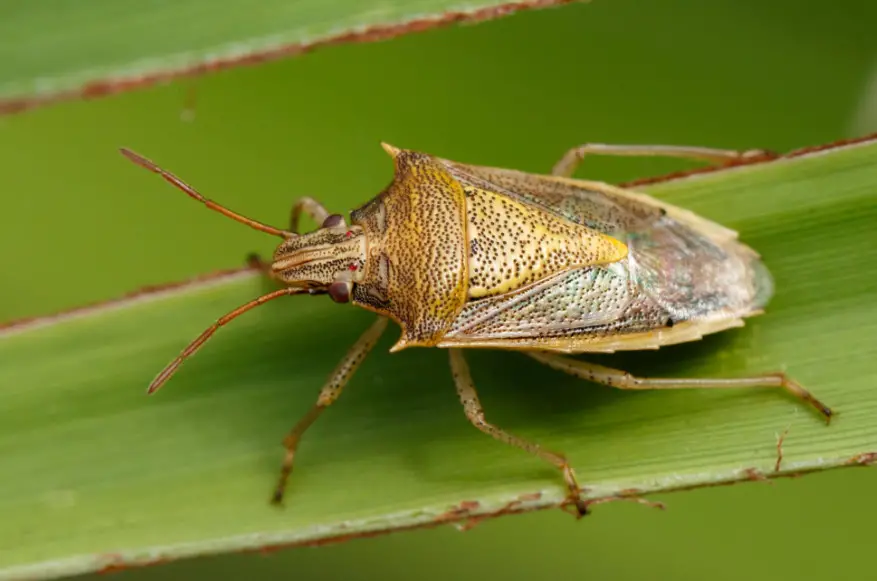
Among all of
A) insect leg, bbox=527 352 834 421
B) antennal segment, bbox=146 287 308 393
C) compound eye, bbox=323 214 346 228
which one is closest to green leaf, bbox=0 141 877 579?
insect leg, bbox=527 352 834 421

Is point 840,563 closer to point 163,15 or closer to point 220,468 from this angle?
point 220,468

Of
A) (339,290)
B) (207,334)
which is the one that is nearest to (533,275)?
(339,290)

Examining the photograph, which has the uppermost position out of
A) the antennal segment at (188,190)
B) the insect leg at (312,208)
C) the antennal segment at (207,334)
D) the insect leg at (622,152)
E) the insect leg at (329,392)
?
the insect leg at (622,152)

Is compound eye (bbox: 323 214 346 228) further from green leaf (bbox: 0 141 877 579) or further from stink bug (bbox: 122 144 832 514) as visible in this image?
green leaf (bbox: 0 141 877 579)

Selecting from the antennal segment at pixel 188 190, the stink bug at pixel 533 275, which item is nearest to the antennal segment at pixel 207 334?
the stink bug at pixel 533 275

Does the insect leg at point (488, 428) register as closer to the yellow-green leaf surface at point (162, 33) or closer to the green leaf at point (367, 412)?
the green leaf at point (367, 412)

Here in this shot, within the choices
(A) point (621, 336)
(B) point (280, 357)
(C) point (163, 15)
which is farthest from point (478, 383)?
(C) point (163, 15)
